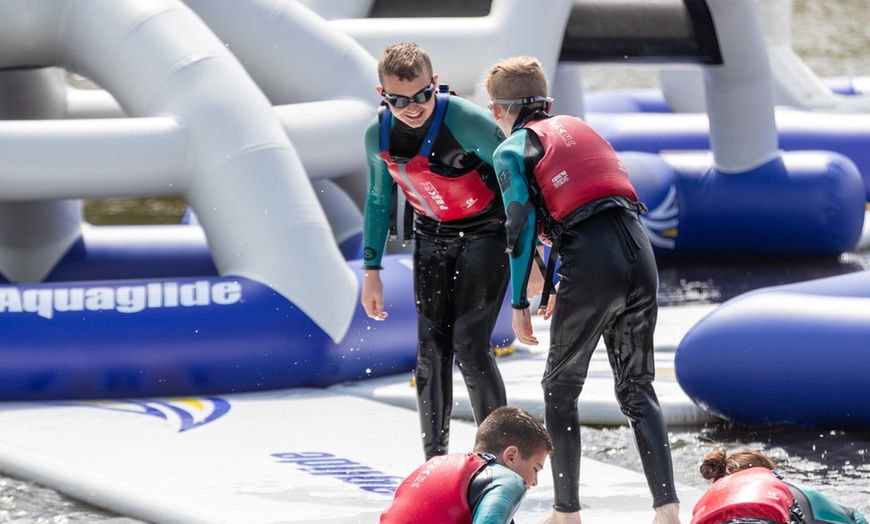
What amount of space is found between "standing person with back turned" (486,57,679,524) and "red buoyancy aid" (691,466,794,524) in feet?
1.95

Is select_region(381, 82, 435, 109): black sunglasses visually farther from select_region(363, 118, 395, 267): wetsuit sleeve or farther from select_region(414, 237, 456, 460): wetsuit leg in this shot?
select_region(414, 237, 456, 460): wetsuit leg

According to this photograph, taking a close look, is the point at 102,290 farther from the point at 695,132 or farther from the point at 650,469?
the point at 695,132

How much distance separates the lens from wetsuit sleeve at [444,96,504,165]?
3.95 m

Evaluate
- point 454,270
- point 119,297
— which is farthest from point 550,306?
point 119,297

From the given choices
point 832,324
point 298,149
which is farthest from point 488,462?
point 298,149

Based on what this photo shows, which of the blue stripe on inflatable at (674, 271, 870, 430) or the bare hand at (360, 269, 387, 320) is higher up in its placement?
the bare hand at (360, 269, 387, 320)

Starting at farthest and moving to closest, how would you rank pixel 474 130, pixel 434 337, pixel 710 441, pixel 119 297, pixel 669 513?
pixel 119 297 → pixel 710 441 → pixel 434 337 → pixel 474 130 → pixel 669 513

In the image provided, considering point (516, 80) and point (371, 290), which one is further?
point (371, 290)

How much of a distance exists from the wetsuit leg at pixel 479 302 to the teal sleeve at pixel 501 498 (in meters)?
1.10

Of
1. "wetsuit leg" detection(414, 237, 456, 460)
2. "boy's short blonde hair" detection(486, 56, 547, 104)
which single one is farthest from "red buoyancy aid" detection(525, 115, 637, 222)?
"wetsuit leg" detection(414, 237, 456, 460)

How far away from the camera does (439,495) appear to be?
2883 mm

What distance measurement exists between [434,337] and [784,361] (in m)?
1.72

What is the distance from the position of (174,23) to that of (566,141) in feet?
11.1

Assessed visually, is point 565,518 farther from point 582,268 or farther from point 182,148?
point 182,148
